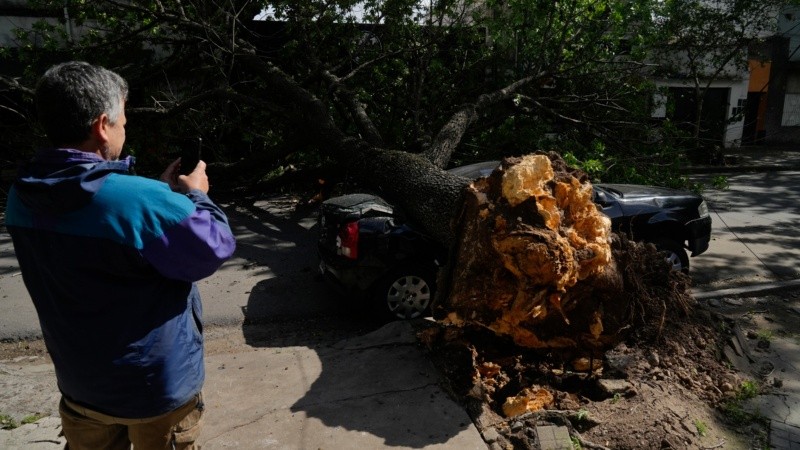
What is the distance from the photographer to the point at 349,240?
533cm

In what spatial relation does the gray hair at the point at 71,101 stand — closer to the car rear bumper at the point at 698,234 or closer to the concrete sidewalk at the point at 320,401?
the concrete sidewalk at the point at 320,401

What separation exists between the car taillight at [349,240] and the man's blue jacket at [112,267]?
3.20 meters

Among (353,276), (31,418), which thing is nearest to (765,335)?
(353,276)

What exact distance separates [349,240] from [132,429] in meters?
3.25

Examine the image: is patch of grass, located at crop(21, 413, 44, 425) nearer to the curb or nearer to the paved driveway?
the curb

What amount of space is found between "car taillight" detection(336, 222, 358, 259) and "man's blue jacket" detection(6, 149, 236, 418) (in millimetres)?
3197

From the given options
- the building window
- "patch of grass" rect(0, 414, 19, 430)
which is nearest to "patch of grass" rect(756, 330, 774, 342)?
"patch of grass" rect(0, 414, 19, 430)

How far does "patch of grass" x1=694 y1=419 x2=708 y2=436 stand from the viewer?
344cm

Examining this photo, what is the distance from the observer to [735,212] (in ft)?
32.8

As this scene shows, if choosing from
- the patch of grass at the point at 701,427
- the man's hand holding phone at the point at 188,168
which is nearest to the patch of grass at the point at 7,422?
the man's hand holding phone at the point at 188,168

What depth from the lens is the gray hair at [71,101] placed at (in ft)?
6.26

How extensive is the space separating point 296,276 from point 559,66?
532cm

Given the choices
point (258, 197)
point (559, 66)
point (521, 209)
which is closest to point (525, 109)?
point (559, 66)

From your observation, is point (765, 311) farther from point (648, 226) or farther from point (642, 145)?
point (642, 145)
